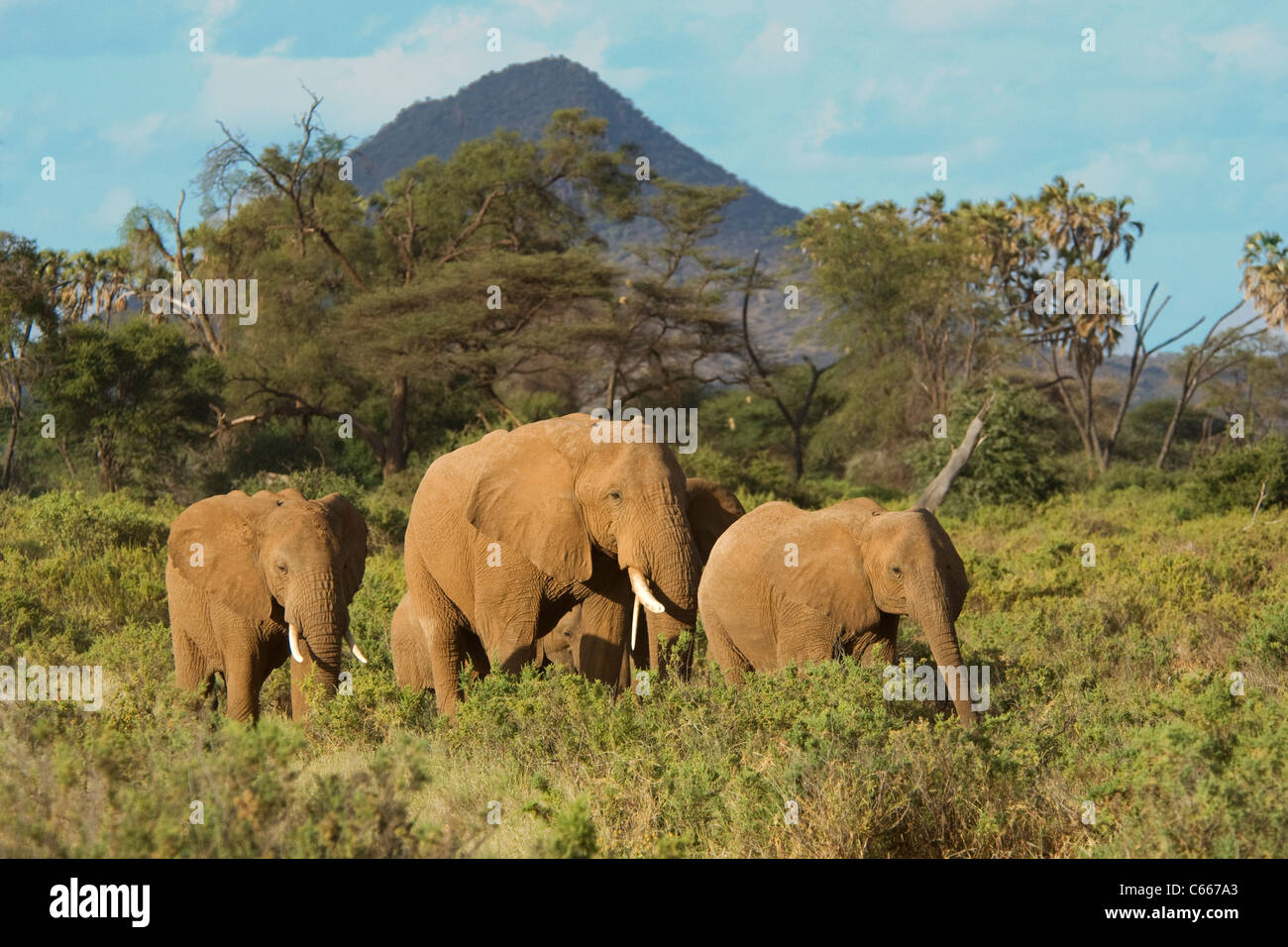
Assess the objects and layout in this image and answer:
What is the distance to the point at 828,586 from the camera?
8359 millimetres

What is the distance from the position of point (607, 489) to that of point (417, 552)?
1886 mm

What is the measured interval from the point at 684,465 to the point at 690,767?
21.0m

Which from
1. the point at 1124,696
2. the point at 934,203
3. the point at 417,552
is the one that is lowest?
the point at 1124,696

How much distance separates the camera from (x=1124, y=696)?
855cm

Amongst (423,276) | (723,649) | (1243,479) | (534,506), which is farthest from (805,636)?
(423,276)

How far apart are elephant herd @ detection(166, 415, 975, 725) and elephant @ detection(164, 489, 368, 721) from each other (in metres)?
0.01

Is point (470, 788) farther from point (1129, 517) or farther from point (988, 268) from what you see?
point (988, 268)

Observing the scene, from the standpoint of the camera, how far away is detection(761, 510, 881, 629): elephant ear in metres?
8.25

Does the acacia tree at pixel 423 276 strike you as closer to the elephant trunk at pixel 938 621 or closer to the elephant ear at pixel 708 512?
the elephant ear at pixel 708 512

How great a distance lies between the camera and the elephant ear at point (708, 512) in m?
10.1

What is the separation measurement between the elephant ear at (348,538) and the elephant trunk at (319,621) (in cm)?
26

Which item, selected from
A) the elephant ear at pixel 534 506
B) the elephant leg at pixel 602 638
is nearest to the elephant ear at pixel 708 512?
the elephant leg at pixel 602 638

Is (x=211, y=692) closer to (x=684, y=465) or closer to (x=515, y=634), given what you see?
(x=515, y=634)
